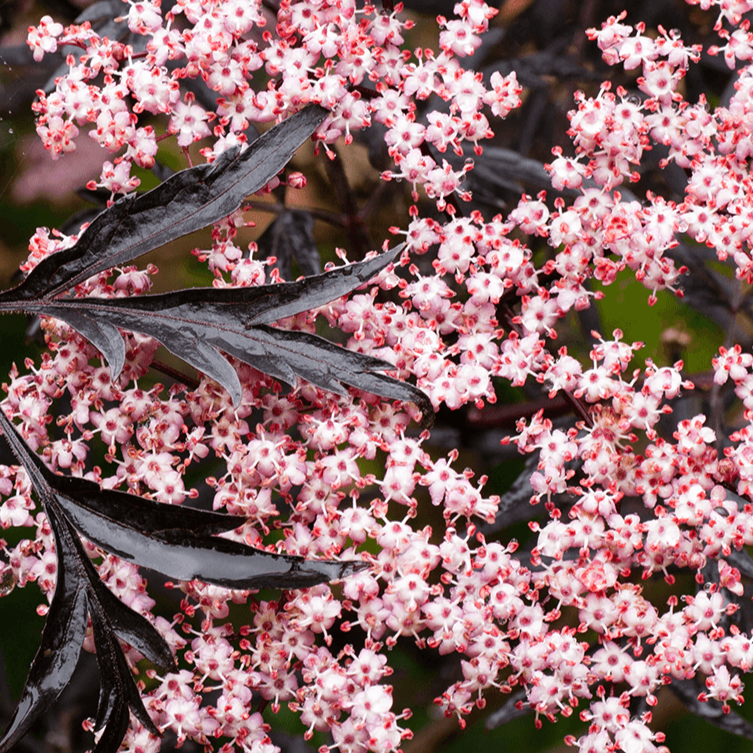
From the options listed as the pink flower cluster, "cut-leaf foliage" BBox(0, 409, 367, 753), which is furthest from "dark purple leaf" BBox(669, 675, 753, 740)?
"cut-leaf foliage" BBox(0, 409, 367, 753)

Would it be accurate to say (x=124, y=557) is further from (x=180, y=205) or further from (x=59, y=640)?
(x=180, y=205)

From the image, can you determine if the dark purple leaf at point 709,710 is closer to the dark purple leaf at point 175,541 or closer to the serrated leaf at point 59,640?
the dark purple leaf at point 175,541

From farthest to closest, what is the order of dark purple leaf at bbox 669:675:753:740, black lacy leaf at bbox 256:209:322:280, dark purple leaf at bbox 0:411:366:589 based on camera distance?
1. black lacy leaf at bbox 256:209:322:280
2. dark purple leaf at bbox 669:675:753:740
3. dark purple leaf at bbox 0:411:366:589

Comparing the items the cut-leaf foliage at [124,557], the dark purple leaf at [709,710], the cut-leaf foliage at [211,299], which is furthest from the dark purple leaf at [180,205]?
the dark purple leaf at [709,710]

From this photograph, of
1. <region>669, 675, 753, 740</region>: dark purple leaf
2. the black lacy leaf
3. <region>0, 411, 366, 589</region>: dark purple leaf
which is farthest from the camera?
the black lacy leaf

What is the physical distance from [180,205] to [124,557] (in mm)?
220

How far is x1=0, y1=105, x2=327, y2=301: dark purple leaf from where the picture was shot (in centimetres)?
48

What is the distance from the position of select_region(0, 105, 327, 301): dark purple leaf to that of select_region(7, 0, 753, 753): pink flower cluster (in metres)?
0.03

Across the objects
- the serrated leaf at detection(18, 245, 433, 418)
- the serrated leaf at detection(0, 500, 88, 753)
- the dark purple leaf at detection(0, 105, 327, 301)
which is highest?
the dark purple leaf at detection(0, 105, 327, 301)

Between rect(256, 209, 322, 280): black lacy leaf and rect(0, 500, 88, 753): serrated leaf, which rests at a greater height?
rect(256, 209, 322, 280): black lacy leaf

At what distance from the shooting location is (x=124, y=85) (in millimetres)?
501

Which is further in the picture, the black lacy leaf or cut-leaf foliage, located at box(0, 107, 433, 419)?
the black lacy leaf

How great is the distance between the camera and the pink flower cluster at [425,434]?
1.57 ft

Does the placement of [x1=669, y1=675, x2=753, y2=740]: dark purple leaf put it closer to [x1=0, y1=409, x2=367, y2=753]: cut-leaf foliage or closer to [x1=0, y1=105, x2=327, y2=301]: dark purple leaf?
[x1=0, y1=409, x2=367, y2=753]: cut-leaf foliage
